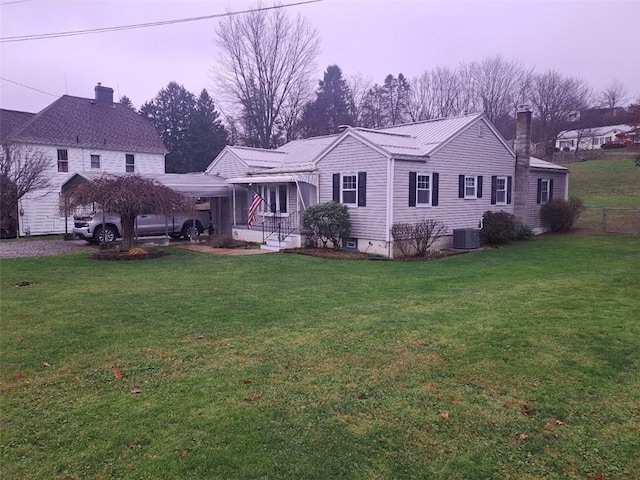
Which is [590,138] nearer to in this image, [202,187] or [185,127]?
[185,127]

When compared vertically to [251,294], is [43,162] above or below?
above

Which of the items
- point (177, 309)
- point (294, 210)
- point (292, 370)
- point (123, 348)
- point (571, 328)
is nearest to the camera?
point (292, 370)

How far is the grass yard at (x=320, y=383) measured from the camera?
126 inches

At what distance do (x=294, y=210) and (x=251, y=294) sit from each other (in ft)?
33.9

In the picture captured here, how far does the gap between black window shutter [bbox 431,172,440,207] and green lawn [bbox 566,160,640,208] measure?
59.5 ft

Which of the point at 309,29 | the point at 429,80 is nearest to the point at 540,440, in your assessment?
the point at 309,29

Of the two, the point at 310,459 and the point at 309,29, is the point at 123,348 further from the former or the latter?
the point at 309,29

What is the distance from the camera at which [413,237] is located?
50.5ft

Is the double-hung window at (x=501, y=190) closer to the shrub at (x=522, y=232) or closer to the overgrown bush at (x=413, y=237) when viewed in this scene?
the shrub at (x=522, y=232)

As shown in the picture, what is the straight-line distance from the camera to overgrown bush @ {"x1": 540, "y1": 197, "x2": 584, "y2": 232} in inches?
850

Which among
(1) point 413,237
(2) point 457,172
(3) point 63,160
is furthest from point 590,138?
(3) point 63,160

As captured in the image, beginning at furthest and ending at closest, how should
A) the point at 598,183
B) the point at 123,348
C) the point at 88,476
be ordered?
1. the point at 598,183
2. the point at 123,348
3. the point at 88,476

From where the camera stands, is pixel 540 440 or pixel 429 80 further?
pixel 429 80

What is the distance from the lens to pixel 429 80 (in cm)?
4666
